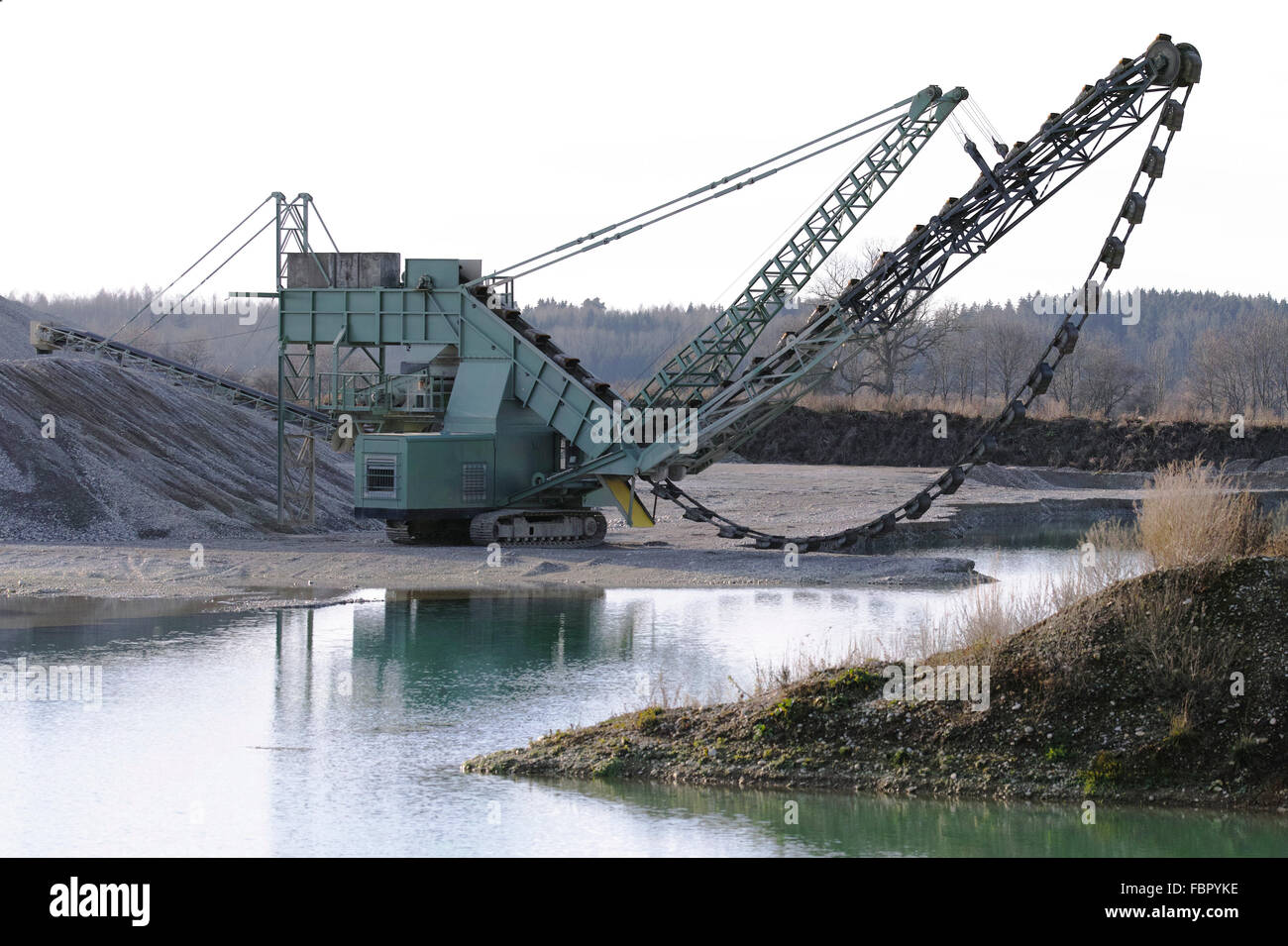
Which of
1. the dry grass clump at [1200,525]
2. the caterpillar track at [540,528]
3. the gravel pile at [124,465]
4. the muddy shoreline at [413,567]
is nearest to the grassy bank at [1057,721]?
the dry grass clump at [1200,525]

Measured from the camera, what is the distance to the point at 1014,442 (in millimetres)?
62062

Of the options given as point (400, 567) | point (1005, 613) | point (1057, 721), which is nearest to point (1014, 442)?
point (400, 567)

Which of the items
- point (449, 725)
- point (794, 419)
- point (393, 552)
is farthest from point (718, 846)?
point (794, 419)

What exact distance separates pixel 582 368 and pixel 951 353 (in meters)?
81.6

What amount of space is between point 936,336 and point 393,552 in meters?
55.5

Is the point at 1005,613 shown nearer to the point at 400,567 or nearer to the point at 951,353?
the point at 400,567

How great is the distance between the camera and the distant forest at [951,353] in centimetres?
7969

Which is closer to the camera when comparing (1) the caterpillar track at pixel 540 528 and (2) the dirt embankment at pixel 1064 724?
(2) the dirt embankment at pixel 1064 724

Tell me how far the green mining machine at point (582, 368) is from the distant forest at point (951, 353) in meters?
29.2

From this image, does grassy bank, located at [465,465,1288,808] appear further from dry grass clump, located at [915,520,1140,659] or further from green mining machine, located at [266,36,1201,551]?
green mining machine, located at [266,36,1201,551]

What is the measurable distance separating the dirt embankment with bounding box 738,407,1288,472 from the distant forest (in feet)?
8.98

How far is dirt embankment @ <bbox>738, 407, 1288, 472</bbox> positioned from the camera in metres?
61.3

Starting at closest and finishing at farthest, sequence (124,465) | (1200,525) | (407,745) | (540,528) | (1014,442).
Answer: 1. (407,745)
2. (1200,525)
3. (540,528)
4. (124,465)
5. (1014,442)

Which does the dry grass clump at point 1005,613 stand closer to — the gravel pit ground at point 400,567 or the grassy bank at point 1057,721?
the grassy bank at point 1057,721
